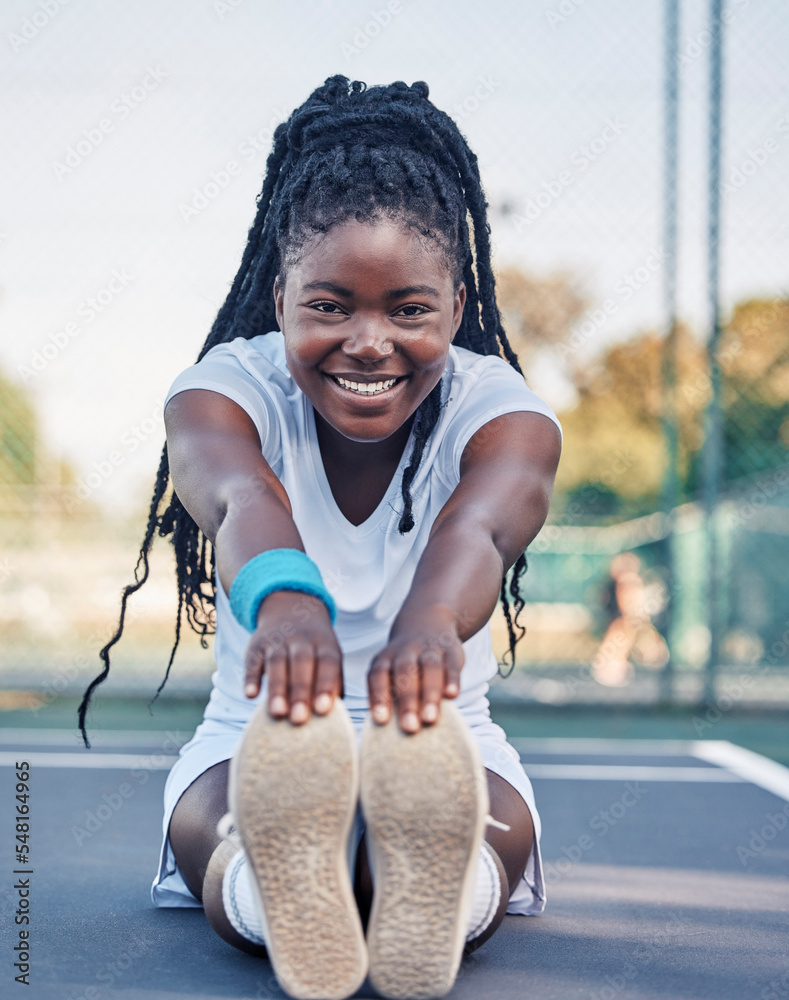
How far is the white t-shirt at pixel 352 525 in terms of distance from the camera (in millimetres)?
2004

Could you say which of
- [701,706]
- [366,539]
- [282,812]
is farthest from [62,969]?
[701,706]

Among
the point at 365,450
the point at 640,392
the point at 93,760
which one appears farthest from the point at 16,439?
the point at 640,392

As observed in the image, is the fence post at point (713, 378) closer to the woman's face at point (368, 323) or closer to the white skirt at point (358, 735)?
the white skirt at point (358, 735)

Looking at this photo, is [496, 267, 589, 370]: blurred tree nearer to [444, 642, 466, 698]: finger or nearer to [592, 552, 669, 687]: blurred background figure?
[592, 552, 669, 687]: blurred background figure

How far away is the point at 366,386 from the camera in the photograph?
1840 mm

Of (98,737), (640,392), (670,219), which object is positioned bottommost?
(98,737)

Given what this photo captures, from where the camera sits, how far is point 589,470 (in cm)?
Result: 1731

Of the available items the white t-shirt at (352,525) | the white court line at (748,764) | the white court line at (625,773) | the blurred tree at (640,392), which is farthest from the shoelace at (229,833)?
the white court line at (625,773)

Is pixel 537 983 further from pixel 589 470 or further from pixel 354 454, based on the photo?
pixel 589 470

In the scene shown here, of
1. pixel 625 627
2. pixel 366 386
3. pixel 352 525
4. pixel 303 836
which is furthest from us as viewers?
pixel 625 627

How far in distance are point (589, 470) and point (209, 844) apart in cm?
1590

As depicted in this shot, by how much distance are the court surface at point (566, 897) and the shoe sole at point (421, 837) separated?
274 millimetres

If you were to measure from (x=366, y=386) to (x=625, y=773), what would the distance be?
2.88m

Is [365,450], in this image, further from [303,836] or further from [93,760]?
[93,760]
